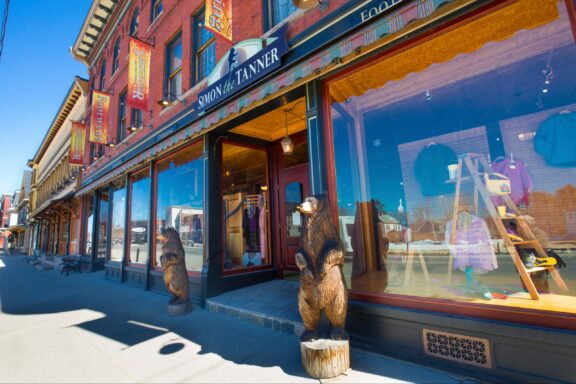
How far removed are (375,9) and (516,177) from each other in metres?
3.10

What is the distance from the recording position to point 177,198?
23.3ft

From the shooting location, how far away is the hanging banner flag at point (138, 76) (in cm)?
768

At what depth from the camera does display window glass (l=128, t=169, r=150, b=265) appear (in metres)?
7.98

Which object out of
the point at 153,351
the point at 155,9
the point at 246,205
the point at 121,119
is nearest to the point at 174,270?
the point at 153,351

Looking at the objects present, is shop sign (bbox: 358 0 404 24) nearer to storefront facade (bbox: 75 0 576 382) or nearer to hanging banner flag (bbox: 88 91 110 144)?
storefront facade (bbox: 75 0 576 382)

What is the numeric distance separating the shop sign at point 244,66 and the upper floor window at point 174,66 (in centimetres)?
278

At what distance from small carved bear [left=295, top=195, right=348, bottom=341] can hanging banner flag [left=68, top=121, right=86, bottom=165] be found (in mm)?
15556

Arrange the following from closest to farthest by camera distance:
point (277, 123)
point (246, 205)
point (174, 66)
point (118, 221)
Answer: point (277, 123) → point (246, 205) → point (174, 66) → point (118, 221)

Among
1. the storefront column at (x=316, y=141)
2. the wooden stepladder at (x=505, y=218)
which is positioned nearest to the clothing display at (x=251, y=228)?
the storefront column at (x=316, y=141)

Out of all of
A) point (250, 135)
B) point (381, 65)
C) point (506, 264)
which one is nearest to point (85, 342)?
point (250, 135)

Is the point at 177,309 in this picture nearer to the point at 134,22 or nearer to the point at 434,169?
the point at 434,169

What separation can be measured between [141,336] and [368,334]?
3.26 metres

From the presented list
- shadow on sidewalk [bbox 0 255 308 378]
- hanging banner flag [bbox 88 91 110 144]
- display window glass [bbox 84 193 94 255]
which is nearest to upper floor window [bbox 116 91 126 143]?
hanging banner flag [bbox 88 91 110 144]

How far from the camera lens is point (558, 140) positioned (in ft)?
12.6
